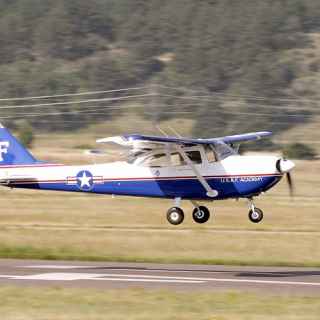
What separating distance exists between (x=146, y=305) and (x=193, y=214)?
314 inches

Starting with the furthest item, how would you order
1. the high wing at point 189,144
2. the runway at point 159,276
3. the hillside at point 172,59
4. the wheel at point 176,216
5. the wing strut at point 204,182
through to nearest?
the hillside at point 172,59
the wheel at point 176,216
the wing strut at point 204,182
the high wing at point 189,144
the runway at point 159,276

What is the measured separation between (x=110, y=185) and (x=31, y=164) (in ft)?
6.99

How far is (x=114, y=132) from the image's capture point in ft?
256

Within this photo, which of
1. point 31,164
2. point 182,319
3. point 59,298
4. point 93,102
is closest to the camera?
point 182,319

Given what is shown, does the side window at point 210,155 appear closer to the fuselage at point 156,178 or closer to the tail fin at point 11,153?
the fuselage at point 156,178

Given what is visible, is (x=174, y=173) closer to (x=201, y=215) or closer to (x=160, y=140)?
(x=201, y=215)

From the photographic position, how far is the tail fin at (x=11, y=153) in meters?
25.0

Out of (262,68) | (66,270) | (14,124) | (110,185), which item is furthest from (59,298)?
(262,68)

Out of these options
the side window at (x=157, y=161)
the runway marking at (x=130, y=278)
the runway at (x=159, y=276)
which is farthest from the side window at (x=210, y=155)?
the runway marking at (x=130, y=278)

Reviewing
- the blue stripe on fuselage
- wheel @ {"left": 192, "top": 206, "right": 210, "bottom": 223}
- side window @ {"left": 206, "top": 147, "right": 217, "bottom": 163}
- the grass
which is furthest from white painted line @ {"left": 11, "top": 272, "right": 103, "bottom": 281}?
side window @ {"left": 206, "top": 147, "right": 217, "bottom": 163}

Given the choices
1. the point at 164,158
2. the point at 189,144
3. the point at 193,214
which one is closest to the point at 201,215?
the point at 193,214

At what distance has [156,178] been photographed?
79.7 ft

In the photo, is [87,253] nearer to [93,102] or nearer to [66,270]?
[66,270]

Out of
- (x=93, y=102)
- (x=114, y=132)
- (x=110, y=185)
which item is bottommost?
(x=110, y=185)
